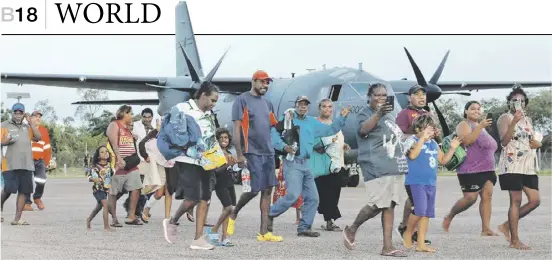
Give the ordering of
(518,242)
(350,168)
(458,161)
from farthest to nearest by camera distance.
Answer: (350,168)
(458,161)
(518,242)

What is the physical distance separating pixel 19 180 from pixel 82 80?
17.5 meters

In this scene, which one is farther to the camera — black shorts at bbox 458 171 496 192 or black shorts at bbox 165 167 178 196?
black shorts at bbox 165 167 178 196

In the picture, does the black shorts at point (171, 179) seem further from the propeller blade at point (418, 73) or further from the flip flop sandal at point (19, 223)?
the propeller blade at point (418, 73)

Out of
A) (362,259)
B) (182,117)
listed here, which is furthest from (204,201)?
(362,259)

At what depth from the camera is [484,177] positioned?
31.6ft

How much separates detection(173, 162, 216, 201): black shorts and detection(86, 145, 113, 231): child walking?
2.36 m

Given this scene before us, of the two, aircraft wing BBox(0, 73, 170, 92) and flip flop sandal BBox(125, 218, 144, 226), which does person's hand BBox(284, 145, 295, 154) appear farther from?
aircraft wing BBox(0, 73, 170, 92)

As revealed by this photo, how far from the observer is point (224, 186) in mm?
9492

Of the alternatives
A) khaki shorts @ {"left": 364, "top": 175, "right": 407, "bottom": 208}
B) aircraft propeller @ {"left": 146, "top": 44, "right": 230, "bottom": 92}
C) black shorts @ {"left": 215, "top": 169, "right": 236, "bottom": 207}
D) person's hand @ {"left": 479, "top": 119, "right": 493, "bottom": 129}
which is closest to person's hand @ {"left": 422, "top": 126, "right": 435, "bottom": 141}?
khaki shorts @ {"left": 364, "top": 175, "right": 407, "bottom": 208}

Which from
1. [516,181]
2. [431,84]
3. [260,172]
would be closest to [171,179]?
[260,172]

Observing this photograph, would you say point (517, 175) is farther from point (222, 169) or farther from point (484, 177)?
point (222, 169)

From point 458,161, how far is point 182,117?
2816 millimetres

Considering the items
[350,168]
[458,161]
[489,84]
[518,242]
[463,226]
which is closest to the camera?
[518,242]

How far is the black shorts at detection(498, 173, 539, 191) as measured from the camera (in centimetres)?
833
